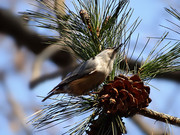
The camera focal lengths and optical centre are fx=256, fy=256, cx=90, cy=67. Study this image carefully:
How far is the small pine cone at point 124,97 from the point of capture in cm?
116

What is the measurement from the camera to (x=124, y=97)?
1.17 metres

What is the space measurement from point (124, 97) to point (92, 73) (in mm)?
356

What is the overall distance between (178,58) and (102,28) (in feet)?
1.50

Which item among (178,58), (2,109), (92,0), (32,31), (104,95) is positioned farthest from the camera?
(2,109)

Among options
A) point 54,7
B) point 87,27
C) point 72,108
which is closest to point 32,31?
point 54,7

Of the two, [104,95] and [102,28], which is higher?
[102,28]

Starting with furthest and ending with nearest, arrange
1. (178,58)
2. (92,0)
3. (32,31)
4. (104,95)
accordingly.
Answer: (32,31) < (92,0) < (178,58) < (104,95)

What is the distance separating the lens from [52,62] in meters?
2.36

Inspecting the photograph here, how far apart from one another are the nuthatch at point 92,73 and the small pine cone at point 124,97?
20cm

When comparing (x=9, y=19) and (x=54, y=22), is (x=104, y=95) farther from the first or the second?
(x=9, y=19)

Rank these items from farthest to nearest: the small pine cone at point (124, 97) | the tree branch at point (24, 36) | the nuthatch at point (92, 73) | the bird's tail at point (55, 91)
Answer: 1. the tree branch at point (24, 36)
2. the bird's tail at point (55, 91)
3. the nuthatch at point (92, 73)
4. the small pine cone at point (124, 97)

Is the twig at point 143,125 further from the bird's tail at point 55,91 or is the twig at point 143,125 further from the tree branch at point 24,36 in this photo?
the bird's tail at point 55,91

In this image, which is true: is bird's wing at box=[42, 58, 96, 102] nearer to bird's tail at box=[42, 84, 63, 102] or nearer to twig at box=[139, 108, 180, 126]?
bird's tail at box=[42, 84, 63, 102]

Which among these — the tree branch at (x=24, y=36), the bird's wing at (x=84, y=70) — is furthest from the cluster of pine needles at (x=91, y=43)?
the tree branch at (x=24, y=36)
